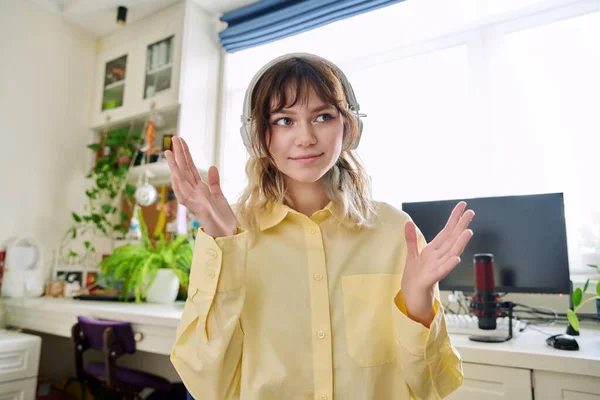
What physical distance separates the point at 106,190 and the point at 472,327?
2473mm

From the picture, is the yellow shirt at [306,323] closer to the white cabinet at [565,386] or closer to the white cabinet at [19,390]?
the white cabinet at [565,386]

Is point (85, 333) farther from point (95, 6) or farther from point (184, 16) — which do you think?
point (95, 6)

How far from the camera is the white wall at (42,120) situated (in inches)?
96.3

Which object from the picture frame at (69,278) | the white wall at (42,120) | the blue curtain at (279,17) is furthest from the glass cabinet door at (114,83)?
the picture frame at (69,278)

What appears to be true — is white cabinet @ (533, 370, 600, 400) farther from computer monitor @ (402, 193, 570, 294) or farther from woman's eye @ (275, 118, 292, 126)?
woman's eye @ (275, 118, 292, 126)

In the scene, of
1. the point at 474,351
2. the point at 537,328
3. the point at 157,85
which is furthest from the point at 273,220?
the point at 157,85

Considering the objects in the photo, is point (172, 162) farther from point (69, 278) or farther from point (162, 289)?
point (69, 278)

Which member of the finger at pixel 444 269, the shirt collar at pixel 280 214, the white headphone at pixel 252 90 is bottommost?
the finger at pixel 444 269

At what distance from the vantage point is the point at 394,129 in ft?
7.11

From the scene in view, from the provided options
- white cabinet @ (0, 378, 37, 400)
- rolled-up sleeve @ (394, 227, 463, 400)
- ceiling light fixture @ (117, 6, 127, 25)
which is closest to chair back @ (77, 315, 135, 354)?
white cabinet @ (0, 378, 37, 400)

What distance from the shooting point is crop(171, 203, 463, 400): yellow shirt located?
666mm

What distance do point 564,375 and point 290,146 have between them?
35.8 inches

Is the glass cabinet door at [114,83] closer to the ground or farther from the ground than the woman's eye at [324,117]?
farther from the ground

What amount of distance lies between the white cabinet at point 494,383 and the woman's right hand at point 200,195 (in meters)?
0.85
